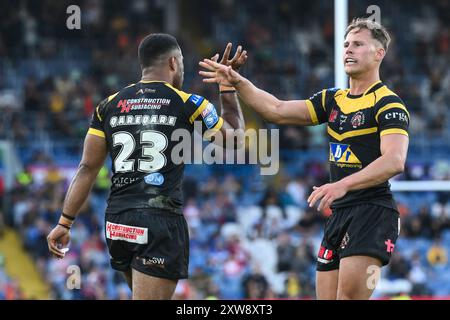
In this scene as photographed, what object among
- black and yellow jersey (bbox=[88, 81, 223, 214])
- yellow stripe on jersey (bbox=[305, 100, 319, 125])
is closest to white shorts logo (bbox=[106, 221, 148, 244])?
black and yellow jersey (bbox=[88, 81, 223, 214])

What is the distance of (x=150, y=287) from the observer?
577cm

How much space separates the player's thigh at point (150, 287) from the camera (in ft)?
18.9

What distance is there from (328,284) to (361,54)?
152 cm

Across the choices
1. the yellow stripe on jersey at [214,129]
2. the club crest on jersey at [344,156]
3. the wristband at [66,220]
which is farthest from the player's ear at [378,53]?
the wristband at [66,220]

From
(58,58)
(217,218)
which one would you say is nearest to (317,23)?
(58,58)

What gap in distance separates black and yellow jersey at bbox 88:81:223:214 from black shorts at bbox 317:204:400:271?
101cm

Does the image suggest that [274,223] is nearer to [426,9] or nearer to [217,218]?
[217,218]

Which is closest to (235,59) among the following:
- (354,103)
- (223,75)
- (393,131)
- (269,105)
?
(223,75)

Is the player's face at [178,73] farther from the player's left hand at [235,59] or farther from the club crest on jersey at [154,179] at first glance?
the club crest on jersey at [154,179]

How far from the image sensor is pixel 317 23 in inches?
872

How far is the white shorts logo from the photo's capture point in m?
5.82

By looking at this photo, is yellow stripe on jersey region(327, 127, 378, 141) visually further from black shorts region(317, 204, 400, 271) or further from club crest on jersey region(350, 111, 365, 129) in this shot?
black shorts region(317, 204, 400, 271)

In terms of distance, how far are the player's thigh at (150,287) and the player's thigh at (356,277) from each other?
41.8 inches

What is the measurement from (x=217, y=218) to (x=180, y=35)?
6447 mm
